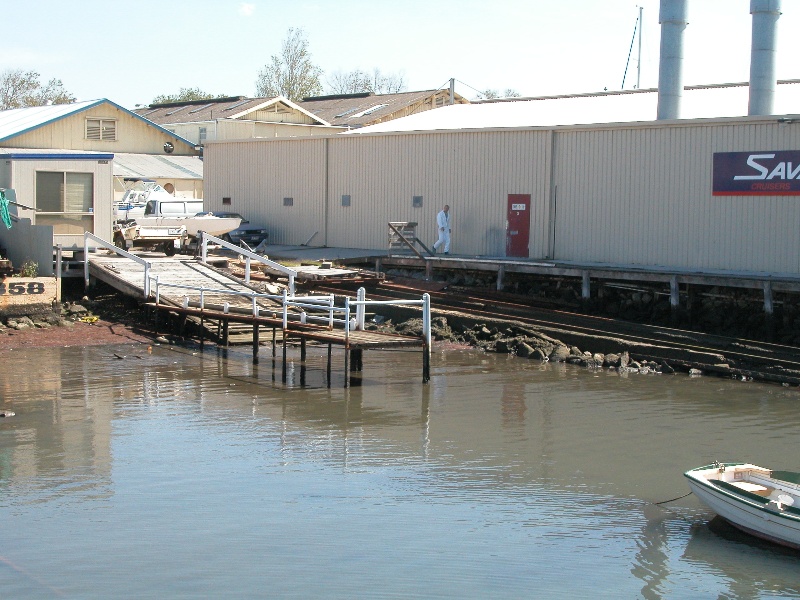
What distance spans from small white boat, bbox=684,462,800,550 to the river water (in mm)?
210

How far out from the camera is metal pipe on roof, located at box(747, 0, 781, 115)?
26.4 m

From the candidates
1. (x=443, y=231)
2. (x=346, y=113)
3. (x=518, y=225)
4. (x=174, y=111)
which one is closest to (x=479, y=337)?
(x=518, y=225)

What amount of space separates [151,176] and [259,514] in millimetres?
39115

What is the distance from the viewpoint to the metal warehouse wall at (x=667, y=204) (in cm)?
2475

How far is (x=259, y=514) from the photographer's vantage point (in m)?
10.9

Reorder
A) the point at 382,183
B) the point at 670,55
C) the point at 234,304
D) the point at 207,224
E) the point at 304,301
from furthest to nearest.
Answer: the point at 382,183 → the point at 207,224 → the point at 670,55 → the point at 234,304 → the point at 304,301

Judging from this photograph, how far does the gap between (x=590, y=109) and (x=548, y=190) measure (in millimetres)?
4916

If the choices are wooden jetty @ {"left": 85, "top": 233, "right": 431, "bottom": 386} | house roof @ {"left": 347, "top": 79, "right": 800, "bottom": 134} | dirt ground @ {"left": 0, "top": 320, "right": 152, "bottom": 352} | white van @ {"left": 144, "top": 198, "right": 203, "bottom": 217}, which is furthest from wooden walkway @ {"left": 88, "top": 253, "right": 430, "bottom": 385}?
white van @ {"left": 144, "top": 198, "right": 203, "bottom": 217}

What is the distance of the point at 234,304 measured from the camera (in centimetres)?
2300

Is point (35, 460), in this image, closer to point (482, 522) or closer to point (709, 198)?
point (482, 522)

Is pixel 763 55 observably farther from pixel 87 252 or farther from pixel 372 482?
pixel 372 482

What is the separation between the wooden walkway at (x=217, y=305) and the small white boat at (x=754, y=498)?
7317mm

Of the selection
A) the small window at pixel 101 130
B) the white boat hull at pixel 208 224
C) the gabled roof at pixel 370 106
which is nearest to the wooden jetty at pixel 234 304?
the white boat hull at pixel 208 224

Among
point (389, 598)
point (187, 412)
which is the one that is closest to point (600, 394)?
point (187, 412)
